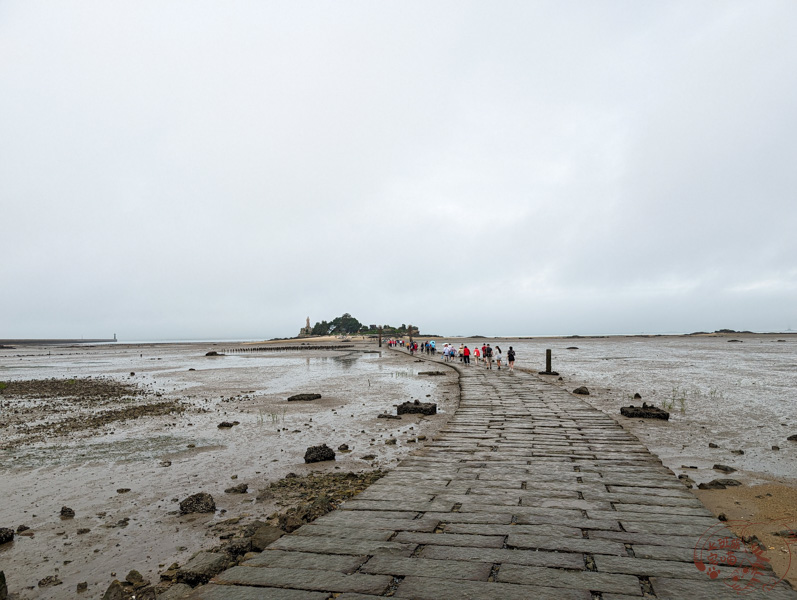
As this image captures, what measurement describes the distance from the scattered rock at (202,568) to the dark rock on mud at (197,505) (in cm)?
197

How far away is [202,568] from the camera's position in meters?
4.39

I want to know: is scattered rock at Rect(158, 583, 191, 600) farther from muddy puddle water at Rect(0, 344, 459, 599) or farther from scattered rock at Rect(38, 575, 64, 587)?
scattered rock at Rect(38, 575, 64, 587)

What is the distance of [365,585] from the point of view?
3.31 meters

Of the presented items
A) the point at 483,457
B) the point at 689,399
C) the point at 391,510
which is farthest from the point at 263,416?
the point at 689,399

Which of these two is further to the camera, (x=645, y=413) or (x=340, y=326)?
(x=340, y=326)

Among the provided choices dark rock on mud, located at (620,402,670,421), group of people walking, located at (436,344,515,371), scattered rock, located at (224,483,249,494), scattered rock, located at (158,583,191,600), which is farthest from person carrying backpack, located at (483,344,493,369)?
scattered rock, located at (158,583,191,600)

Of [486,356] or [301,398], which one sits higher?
[486,356]

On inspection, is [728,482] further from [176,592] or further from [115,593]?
[115,593]

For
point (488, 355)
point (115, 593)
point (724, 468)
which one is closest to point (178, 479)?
point (115, 593)

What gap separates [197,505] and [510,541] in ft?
16.6

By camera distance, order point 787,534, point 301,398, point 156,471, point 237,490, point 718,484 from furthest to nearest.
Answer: point 301,398 < point 156,471 < point 237,490 < point 718,484 < point 787,534

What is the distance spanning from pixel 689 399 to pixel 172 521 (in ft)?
59.1

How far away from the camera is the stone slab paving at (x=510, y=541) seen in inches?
128

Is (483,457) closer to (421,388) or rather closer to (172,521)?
(172,521)
